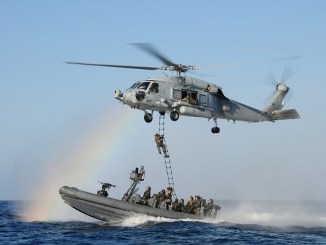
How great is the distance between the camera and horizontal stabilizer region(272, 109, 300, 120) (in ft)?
118

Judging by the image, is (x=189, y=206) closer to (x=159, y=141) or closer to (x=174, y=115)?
(x=159, y=141)

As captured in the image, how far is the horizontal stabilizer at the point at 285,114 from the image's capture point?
36062mm

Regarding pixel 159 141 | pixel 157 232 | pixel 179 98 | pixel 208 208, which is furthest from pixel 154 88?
pixel 157 232

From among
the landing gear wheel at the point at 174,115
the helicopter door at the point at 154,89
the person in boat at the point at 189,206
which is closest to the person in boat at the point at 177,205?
the person in boat at the point at 189,206

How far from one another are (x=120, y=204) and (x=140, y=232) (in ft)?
13.1

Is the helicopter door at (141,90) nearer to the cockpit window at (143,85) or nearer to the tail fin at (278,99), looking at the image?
the cockpit window at (143,85)

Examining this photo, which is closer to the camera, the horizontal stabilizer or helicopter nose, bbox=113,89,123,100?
helicopter nose, bbox=113,89,123,100

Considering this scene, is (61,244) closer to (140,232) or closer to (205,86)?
(140,232)

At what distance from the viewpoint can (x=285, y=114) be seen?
36.7 m

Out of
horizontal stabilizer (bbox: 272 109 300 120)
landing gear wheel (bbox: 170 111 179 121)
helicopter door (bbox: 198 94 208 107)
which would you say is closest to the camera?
landing gear wheel (bbox: 170 111 179 121)

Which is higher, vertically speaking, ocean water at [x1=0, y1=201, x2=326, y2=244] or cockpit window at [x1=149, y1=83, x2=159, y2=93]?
cockpit window at [x1=149, y1=83, x2=159, y2=93]

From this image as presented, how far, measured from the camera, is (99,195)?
30969 mm

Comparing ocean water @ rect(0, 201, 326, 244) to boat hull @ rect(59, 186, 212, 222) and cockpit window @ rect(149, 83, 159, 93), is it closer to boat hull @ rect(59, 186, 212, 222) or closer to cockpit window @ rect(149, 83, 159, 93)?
boat hull @ rect(59, 186, 212, 222)

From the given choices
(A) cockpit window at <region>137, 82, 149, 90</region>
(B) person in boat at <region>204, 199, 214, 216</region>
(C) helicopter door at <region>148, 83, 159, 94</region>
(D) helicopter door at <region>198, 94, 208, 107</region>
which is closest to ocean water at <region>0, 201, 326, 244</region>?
(B) person in boat at <region>204, 199, 214, 216</region>
